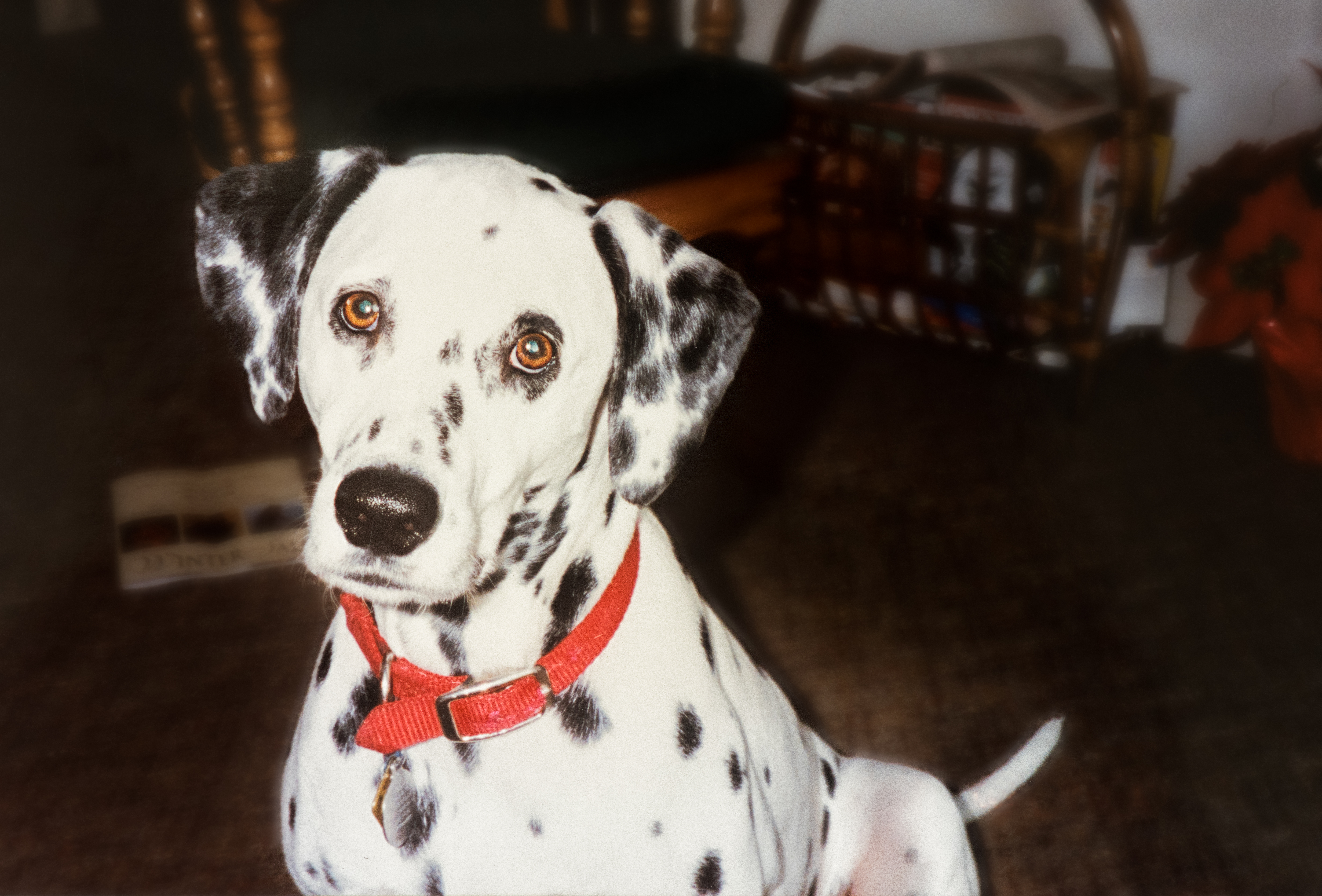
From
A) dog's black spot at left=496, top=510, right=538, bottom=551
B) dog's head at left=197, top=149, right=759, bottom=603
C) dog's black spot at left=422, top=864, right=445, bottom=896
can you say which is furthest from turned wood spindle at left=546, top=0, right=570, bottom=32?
dog's black spot at left=422, top=864, right=445, bottom=896

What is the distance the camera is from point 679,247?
3.81 feet

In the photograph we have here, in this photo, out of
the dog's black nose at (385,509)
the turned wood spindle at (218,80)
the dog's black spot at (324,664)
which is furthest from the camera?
the turned wood spindle at (218,80)

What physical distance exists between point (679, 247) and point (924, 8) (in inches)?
37.8

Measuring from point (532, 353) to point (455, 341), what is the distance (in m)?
0.08

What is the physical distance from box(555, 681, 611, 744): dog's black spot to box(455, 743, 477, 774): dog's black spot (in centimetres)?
11

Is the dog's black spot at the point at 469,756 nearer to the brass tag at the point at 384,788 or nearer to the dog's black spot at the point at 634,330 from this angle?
the brass tag at the point at 384,788

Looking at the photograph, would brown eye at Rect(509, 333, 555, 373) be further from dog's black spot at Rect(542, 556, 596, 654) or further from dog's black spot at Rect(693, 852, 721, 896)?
dog's black spot at Rect(693, 852, 721, 896)

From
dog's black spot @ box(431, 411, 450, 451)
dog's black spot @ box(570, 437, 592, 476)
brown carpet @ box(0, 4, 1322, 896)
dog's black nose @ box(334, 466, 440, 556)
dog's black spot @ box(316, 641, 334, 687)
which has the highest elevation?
dog's black spot @ box(431, 411, 450, 451)

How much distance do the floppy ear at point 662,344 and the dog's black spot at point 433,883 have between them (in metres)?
0.50

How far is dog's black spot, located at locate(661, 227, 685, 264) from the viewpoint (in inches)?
45.4

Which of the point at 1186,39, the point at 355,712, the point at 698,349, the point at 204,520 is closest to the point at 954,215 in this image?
the point at 1186,39

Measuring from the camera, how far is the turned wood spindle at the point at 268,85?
156 cm

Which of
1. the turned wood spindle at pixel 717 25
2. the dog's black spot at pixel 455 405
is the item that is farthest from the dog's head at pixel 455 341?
the turned wood spindle at pixel 717 25

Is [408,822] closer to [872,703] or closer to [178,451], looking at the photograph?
[178,451]
